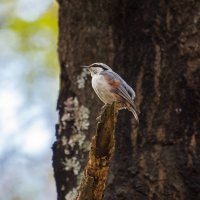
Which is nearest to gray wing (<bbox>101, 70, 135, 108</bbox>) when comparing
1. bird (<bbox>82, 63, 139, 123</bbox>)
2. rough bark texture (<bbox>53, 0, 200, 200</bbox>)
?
bird (<bbox>82, 63, 139, 123</bbox>)

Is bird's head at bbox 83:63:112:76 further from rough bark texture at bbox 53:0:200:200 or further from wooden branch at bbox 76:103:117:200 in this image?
wooden branch at bbox 76:103:117:200

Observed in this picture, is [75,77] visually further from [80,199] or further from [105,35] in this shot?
[80,199]

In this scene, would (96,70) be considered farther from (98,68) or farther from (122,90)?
(122,90)

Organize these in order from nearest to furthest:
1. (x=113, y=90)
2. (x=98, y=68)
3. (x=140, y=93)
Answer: (x=113, y=90)
(x=98, y=68)
(x=140, y=93)

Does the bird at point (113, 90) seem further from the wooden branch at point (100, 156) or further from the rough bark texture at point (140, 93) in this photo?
the wooden branch at point (100, 156)

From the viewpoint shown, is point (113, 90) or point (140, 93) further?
point (140, 93)

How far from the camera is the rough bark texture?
10.5 feet

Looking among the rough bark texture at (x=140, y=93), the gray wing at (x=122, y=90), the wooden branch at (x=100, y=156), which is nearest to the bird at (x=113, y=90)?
the gray wing at (x=122, y=90)

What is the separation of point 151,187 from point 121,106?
45 cm

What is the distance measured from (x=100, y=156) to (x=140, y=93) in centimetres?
103

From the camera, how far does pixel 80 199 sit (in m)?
2.41

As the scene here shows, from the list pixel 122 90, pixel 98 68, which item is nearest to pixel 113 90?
pixel 122 90

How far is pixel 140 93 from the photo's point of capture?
3.39 m

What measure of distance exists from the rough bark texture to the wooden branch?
0.73 m
